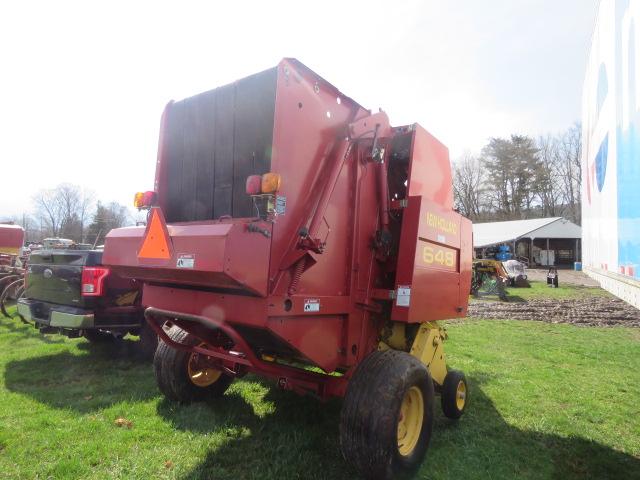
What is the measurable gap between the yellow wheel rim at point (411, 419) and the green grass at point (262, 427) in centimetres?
25

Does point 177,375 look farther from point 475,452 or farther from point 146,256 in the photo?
point 475,452

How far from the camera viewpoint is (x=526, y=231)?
3844 centimetres

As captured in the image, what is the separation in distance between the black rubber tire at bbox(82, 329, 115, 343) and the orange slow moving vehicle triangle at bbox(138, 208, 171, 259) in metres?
4.65

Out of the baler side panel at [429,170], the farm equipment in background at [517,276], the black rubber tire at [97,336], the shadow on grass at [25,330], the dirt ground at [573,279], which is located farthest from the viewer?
the dirt ground at [573,279]

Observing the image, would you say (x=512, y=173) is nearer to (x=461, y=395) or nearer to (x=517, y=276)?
(x=517, y=276)

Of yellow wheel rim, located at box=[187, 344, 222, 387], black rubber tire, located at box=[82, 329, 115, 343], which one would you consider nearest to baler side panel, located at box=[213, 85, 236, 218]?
yellow wheel rim, located at box=[187, 344, 222, 387]

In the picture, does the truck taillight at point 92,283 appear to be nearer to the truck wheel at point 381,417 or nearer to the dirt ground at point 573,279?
the truck wheel at point 381,417

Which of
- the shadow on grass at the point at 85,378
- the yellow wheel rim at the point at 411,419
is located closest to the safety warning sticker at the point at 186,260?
the yellow wheel rim at the point at 411,419

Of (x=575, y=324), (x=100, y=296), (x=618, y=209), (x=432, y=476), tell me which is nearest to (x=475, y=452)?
(x=432, y=476)

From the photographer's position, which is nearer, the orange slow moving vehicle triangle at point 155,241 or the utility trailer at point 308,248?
the utility trailer at point 308,248

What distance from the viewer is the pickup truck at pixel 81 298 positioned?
5863 millimetres

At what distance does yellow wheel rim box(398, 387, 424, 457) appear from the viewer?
11.1 feet

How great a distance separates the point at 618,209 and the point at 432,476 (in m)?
2.63

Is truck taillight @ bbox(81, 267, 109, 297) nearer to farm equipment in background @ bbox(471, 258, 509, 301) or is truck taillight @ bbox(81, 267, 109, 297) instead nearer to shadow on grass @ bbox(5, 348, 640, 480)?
shadow on grass @ bbox(5, 348, 640, 480)
